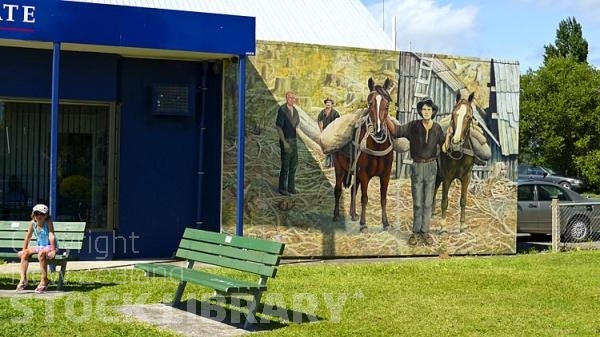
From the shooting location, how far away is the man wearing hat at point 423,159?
54.7 ft

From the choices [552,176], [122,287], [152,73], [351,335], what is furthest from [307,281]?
[552,176]

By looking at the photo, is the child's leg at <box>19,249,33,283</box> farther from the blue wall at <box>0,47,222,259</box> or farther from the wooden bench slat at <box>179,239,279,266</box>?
the blue wall at <box>0,47,222,259</box>

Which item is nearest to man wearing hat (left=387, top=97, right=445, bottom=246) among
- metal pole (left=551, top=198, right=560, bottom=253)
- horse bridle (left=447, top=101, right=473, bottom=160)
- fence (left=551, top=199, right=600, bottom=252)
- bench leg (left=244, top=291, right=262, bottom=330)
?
horse bridle (left=447, top=101, right=473, bottom=160)

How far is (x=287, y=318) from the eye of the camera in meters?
9.63

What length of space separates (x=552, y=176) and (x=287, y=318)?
38642mm

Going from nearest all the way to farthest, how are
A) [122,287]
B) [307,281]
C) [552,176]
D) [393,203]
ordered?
[122,287]
[307,281]
[393,203]
[552,176]

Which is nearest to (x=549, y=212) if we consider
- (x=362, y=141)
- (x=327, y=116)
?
(x=362, y=141)

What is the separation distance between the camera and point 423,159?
55.0ft

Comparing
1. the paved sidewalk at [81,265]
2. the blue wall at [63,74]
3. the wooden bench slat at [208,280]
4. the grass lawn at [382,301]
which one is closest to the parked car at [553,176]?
the grass lawn at [382,301]

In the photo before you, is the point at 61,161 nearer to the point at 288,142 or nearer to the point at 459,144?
the point at 288,142

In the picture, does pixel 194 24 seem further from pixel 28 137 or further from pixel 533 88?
pixel 533 88

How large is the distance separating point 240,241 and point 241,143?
488 cm

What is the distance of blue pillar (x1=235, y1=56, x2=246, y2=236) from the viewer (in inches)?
566

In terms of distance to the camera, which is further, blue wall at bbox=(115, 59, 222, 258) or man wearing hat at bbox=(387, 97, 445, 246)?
man wearing hat at bbox=(387, 97, 445, 246)
